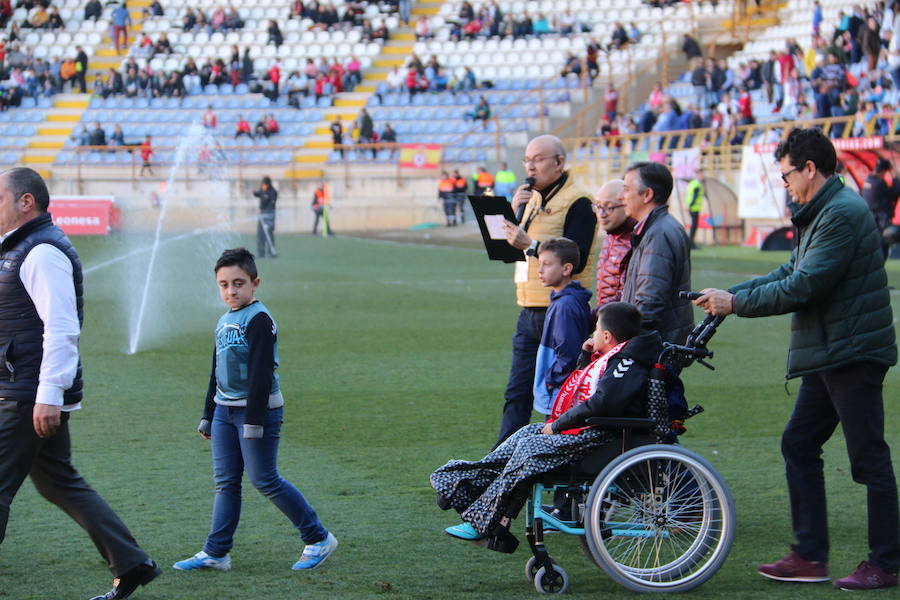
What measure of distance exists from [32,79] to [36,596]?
4649 cm

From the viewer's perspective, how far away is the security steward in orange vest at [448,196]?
3735 centimetres

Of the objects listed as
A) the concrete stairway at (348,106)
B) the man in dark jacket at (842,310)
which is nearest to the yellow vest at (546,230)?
the man in dark jacket at (842,310)

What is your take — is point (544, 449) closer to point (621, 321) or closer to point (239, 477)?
point (621, 321)

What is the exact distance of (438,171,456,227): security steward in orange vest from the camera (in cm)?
3735

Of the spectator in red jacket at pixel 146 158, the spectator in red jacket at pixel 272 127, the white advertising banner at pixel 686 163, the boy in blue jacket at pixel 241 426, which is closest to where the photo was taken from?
the boy in blue jacket at pixel 241 426

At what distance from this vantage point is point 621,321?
560 cm

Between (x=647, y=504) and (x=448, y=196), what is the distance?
108 feet

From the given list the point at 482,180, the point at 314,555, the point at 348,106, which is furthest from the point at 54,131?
the point at 314,555

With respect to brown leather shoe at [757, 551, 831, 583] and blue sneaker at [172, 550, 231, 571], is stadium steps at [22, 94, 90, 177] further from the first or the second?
brown leather shoe at [757, 551, 831, 583]

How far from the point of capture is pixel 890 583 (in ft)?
17.2

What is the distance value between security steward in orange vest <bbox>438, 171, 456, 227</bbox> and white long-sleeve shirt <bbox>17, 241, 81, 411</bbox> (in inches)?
1274

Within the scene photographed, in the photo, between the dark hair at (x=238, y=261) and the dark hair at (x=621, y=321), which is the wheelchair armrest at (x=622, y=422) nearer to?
the dark hair at (x=621, y=321)

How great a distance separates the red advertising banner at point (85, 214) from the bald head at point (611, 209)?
28215mm

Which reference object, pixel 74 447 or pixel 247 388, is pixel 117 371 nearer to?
pixel 74 447
